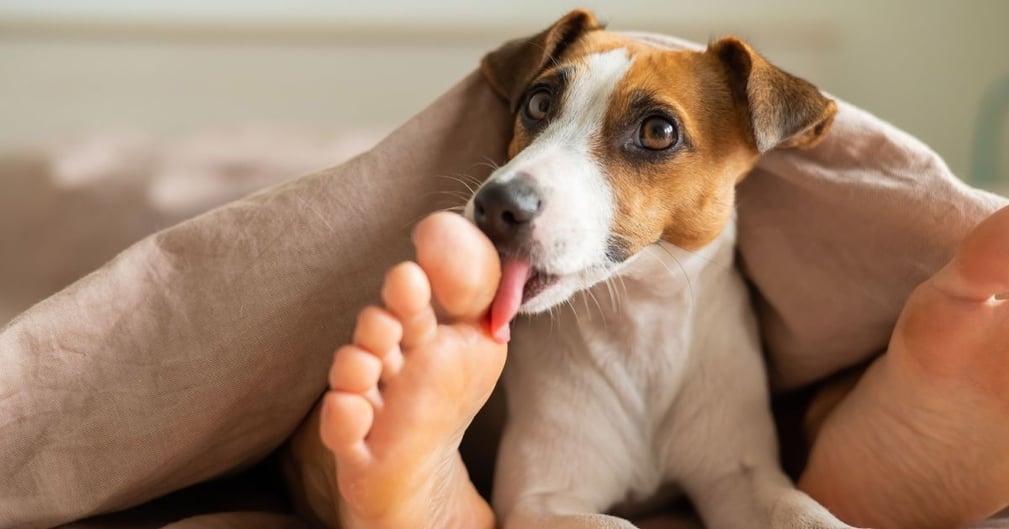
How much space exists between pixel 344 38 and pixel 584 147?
6.03 feet

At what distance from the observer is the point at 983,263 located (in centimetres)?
96

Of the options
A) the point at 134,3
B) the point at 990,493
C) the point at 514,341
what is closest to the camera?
the point at 990,493

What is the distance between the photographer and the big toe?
2.74 feet

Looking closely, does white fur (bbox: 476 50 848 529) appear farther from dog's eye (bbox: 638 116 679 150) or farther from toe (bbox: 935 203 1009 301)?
toe (bbox: 935 203 1009 301)

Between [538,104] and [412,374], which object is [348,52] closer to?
[538,104]

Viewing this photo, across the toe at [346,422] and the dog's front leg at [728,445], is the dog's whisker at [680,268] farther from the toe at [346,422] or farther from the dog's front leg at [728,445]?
the toe at [346,422]

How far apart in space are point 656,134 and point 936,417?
0.46m

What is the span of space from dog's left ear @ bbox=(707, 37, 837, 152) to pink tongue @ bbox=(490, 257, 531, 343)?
0.38 metres

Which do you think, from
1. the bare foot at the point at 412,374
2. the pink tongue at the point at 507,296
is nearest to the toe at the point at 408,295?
the bare foot at the point at 412,374

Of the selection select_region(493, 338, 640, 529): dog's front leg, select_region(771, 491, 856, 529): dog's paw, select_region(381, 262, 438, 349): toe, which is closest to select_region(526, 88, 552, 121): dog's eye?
select_region(493, 338, 640, 529): dog's front leg

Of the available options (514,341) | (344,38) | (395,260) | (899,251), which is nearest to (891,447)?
(899,251)

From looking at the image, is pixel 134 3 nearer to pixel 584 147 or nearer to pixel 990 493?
pixel 584 147

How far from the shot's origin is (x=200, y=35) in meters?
2.76

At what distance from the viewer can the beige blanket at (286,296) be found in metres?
1.12
